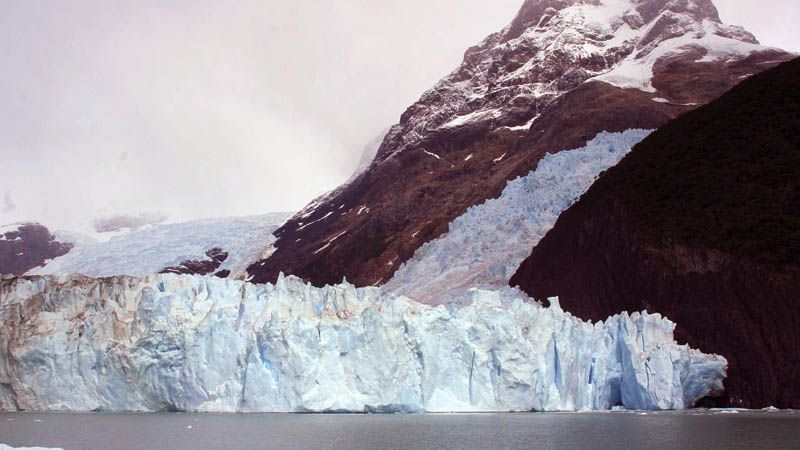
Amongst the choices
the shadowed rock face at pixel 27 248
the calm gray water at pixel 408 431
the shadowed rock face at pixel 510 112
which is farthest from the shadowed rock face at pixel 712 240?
the shadowed rock face at pixel 27 248

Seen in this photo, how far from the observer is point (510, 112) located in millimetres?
133750

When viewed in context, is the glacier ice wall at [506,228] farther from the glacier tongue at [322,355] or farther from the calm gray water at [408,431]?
the calm gray water at [408,431]

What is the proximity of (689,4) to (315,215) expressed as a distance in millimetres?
68725

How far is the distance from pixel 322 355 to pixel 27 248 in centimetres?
15808

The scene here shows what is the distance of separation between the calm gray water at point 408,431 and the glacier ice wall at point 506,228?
29.5 meters

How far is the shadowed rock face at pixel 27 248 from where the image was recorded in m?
182

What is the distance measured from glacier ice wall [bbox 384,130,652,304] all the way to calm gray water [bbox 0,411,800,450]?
2951 centimetres

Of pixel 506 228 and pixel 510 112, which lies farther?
pixel 510 112

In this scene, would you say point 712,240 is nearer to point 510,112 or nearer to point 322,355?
point 322,355

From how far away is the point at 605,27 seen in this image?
146m

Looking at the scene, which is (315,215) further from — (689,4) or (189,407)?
(189,407)

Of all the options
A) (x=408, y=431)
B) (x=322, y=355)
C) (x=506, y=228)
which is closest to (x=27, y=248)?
(x=506, y=228)

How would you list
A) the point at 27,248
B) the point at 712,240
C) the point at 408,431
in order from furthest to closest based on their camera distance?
1. the point at 27,248
2. the point at 712,240
3. the point at 408,431

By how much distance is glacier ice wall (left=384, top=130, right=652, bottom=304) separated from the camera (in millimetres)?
77531
